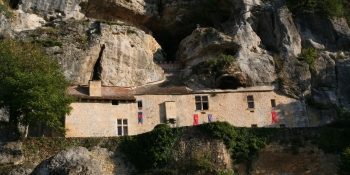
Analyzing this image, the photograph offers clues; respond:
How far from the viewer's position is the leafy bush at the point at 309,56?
36844mm

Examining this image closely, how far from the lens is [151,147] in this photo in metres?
26.3

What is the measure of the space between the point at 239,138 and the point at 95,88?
35.8ft

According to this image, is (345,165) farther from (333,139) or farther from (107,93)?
(107,93)

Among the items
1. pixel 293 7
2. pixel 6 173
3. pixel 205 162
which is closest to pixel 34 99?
pixel 6 173

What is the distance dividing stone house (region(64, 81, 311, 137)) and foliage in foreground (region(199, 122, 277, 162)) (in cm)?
638

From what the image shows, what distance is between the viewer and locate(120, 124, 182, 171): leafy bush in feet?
85.5

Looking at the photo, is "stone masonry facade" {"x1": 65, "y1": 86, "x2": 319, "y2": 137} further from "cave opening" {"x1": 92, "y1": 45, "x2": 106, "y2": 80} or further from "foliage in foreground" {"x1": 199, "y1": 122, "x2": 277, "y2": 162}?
"foliage in foreground" {"x1": 199, "y1": 122, "x2": 277, "y2": 162}

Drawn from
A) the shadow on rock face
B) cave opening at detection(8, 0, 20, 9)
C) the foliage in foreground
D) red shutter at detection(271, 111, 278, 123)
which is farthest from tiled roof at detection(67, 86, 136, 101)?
cave opening at detection(8, 0, 20, 9)

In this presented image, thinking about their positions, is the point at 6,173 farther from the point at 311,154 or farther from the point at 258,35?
the point at 258,35

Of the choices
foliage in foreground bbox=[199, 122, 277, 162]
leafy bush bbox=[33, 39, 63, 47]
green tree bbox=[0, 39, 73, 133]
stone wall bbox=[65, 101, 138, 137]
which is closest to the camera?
green tree bbox=[0, 39, 73, 133]

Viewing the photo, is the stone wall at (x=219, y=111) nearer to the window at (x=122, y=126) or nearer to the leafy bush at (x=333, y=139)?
the window at (x=122, y=126)

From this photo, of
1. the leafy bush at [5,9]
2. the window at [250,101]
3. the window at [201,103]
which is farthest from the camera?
the leafy bush at [5,9]

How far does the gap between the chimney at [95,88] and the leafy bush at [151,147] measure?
650cm

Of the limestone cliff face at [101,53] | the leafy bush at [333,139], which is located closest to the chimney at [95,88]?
the limestone cliff face at [101,53]
